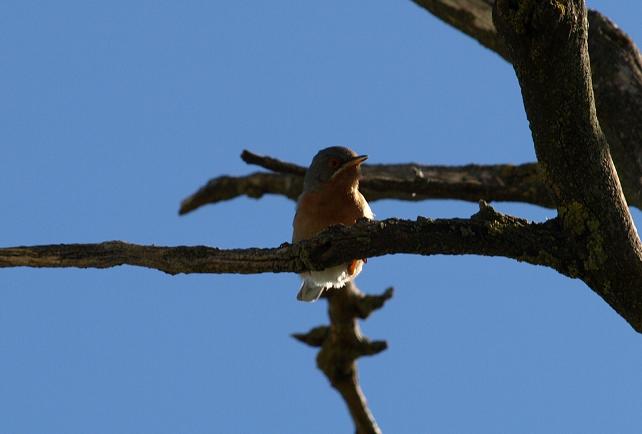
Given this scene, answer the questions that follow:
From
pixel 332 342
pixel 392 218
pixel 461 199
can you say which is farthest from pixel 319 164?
pixel 392 218

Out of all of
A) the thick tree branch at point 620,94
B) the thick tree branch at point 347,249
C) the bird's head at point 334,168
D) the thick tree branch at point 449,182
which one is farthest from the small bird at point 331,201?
the thick tree branch at point 347,249

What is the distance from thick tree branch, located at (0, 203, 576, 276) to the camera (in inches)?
175

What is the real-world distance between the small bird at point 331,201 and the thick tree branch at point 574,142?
265cm

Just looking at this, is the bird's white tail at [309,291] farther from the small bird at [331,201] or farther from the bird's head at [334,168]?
the bird's head at [334,168]

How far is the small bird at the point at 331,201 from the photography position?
709cm

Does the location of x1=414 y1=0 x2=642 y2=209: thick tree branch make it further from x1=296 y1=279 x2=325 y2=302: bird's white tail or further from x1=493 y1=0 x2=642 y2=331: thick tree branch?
x1=296 y1=279 x2=325 y2=302: bird's white tail

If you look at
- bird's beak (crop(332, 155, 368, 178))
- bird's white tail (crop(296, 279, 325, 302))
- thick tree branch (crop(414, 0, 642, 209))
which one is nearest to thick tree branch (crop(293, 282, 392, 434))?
bird's white tail (crop(296, 279, 325, 302))

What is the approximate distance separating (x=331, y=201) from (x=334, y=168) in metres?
0.39

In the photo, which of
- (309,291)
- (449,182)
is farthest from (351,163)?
(309,291)

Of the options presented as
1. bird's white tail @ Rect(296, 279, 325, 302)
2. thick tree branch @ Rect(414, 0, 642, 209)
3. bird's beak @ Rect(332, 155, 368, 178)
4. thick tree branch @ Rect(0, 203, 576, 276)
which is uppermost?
bird's beak @ Rect(332, 155, 368, 178)

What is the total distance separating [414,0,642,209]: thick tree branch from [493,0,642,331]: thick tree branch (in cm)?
154

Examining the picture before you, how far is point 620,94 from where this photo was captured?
6.26 meters

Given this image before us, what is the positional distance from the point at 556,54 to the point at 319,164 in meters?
3.44

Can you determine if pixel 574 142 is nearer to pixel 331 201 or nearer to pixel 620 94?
pixel 620 94
